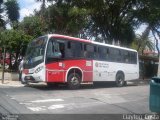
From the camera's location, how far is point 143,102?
1512cm

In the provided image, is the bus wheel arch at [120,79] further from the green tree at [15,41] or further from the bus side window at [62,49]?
the green tree at [15,41]

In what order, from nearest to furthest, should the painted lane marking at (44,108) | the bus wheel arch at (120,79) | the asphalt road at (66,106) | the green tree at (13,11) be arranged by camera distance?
1. the asphalt road at (66,106)
2. the painted lane marking at (44,108)
3. the bus wheel arch at (120,79)
4. the green tree at (13,11)

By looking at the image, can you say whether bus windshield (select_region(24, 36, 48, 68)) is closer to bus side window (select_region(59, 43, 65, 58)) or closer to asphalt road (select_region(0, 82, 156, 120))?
bus side window (select_region(59, 43, 65, 58))

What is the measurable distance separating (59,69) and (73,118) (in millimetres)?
8036

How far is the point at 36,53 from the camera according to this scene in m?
19.5

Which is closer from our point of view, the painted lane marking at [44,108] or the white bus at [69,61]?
the painted lane marking at [44,108]

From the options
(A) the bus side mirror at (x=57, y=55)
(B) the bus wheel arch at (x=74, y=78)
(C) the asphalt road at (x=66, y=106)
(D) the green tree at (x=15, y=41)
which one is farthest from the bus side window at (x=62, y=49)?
(D) the green tree at (x=15, y=41)

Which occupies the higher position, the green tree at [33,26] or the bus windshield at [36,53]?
the green tree at [33,26]

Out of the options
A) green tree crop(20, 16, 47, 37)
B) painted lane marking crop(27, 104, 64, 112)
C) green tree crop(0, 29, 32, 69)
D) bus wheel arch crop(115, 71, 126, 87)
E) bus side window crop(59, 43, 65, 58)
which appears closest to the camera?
painted lane marking crop(27, 104, 64, 112)

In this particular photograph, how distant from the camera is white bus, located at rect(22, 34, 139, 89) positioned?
61.9 ft

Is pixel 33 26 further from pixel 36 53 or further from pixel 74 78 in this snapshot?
pixel 74 78

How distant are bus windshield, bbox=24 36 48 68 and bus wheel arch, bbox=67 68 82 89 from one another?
1823 mm

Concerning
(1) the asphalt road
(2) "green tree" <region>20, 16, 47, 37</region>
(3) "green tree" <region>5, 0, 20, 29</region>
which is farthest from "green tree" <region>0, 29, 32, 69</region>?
(1) the asphalt road

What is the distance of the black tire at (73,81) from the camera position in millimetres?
19844
